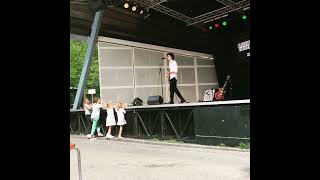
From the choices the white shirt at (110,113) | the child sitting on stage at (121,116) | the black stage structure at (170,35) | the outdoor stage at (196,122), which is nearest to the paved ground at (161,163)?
the outdoor stage at (196,122)

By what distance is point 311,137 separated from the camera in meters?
2.22

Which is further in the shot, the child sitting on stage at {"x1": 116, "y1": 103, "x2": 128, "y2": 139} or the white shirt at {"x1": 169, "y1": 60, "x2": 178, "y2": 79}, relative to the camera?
the child sitting on stage at {"x1": 116, "y1": 103, "x2": 128, "y2": 139}

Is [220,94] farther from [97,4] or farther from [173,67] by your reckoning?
[97,4]

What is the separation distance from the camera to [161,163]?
9.38 meters

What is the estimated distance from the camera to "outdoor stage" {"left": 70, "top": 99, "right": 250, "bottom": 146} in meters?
11.0

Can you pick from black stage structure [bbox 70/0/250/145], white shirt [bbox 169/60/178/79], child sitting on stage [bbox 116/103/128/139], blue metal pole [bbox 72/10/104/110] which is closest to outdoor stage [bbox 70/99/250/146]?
black stage structure [bbox 70/0/250/145]

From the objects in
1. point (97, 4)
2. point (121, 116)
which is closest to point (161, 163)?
point (121, 116)

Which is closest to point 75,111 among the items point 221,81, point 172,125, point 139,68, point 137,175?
point 139,68

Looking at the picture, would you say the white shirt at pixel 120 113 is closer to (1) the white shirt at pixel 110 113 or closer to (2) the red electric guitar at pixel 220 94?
(1) the white shirt at pixel 110 113

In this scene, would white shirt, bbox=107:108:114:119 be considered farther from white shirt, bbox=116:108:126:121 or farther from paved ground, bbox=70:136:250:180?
paved ground, bbox=70:136:250:180

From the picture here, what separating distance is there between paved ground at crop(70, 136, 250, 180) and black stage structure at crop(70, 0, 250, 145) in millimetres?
1190

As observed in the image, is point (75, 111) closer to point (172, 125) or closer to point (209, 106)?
point (172, 125)
